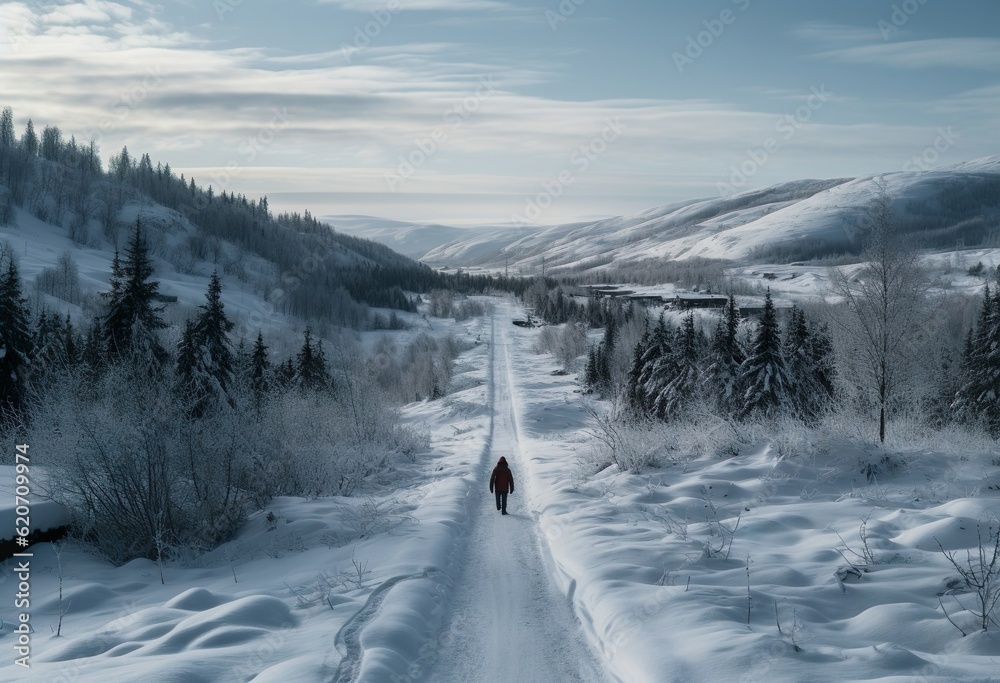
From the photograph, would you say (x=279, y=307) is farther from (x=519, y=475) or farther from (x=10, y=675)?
(x=10, y=675)

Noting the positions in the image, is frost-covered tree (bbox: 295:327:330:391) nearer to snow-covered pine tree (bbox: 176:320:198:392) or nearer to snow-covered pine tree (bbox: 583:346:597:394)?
snow-covered pine tree (bbox: 176:320:198:392)

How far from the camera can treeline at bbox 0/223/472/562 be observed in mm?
13328

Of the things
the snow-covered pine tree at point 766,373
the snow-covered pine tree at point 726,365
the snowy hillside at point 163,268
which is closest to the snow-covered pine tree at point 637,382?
the snow-covered pine tree at point 726,365

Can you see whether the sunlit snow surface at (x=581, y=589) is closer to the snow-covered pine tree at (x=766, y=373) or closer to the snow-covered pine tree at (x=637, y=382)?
the snow-covered pine tree at (x=766, y=373)

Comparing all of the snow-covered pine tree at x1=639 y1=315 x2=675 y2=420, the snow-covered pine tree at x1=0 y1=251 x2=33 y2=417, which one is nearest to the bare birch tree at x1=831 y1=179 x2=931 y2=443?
the snow-covered pine tree at x1=639 y1=315 x2=675 y2=420

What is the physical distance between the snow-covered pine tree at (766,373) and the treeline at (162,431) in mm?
15978

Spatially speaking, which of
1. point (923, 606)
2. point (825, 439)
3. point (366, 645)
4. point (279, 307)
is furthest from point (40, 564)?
point (279, 307)

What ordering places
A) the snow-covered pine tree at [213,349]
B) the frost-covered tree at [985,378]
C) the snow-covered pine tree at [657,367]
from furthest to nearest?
the snow-covered pine tree at [657,367], the frost-covered tree at [985,378], the snow-covered pine tree at [213,349]

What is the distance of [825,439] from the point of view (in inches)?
548

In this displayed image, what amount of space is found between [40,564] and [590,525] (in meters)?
10.2

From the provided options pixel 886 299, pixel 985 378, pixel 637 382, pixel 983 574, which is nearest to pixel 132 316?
pixel 637 382

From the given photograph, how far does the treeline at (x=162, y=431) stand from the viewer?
13.3 meters

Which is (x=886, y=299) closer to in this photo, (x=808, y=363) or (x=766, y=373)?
(x=766, y=373)

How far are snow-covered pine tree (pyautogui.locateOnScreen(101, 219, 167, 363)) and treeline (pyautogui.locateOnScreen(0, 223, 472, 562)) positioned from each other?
6cm
